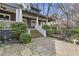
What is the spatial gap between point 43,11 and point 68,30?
23.3 inches

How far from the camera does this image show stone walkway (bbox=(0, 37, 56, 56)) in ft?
11.0

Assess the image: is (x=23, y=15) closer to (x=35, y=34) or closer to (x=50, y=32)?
(x=35, y=34)

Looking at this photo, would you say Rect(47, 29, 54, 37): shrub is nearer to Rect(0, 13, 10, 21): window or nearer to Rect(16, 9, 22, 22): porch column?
Rect(16, 9, 22, 22): porch column

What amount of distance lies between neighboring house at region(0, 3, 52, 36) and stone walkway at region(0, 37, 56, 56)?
0.73 ft

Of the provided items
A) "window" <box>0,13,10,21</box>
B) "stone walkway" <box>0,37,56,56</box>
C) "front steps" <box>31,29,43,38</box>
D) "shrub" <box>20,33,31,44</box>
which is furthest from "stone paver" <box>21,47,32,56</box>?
"window" <box>0,13,10,21</box>

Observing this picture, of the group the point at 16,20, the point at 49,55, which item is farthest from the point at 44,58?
the point at 16,20

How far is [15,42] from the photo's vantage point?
3.40 m

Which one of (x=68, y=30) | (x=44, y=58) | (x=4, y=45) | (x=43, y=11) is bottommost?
(x=44, y=58)

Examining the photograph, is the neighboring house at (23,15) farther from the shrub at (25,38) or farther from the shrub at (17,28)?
the shrub at (25,38)

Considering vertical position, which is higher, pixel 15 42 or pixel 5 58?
pixel 15 42

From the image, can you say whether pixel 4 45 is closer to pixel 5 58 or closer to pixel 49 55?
pixel 5 58

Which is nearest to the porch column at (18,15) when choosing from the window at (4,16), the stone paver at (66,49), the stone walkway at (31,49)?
the window at (4,16)

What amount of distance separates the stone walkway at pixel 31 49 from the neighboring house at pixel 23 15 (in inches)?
8.7

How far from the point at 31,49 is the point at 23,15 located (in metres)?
0.65
